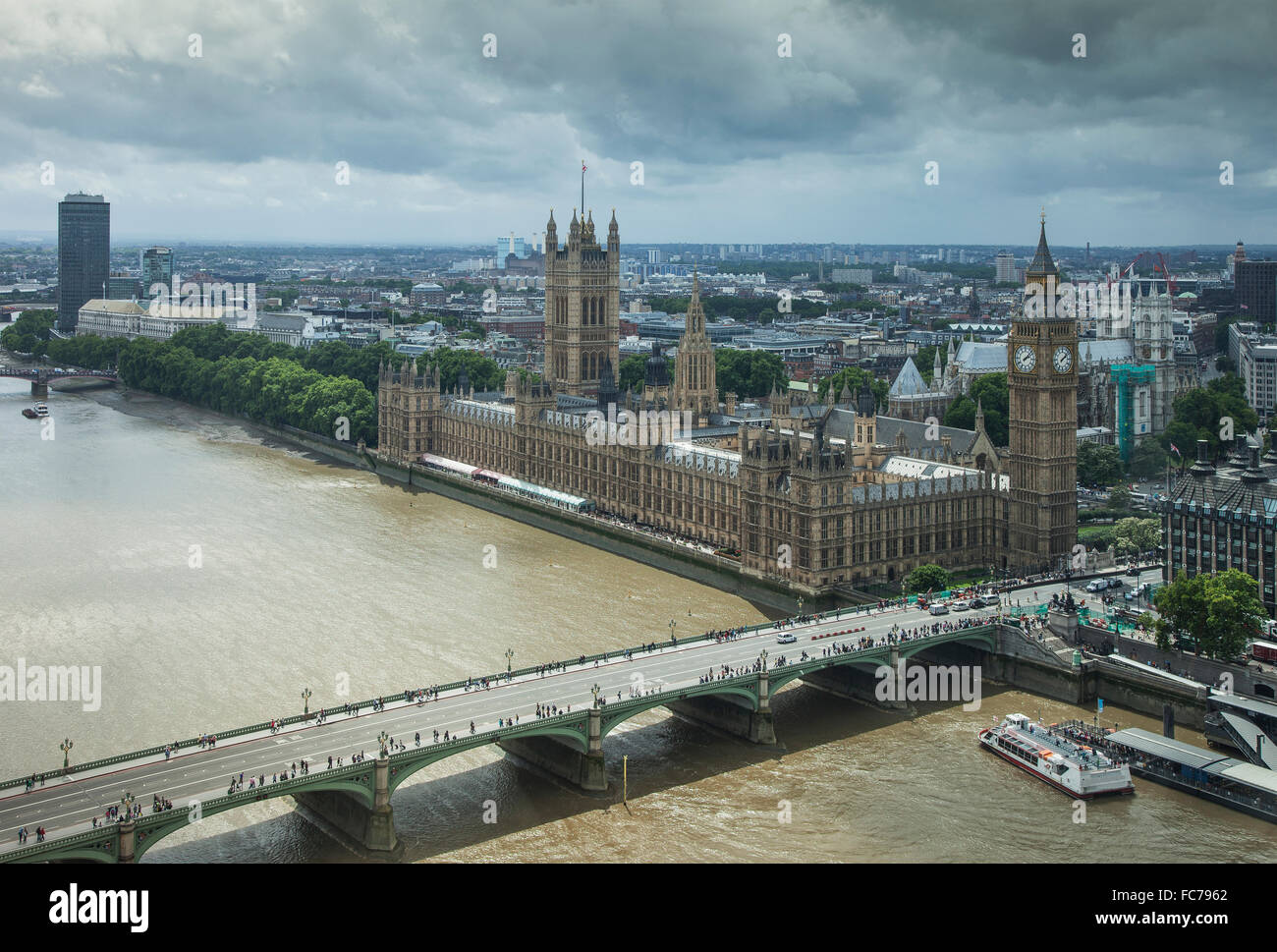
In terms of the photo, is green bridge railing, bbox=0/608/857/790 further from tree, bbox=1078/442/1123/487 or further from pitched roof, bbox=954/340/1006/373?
pitched roof, bbox=954/340/1006/373

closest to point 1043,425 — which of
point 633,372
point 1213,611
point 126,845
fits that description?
point 1213,611

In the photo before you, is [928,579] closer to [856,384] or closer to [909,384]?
[909,384]

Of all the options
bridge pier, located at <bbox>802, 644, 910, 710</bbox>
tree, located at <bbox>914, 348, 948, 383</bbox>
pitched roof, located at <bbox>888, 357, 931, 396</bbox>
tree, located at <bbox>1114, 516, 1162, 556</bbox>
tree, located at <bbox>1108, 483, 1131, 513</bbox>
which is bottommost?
bridge pier, located at <bbox>802, 644, 910, 710</bbox>

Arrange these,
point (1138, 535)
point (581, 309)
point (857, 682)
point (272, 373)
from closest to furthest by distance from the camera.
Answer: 1. point (857, 682)
2. point (1138, 535)
3. point (581, 309)
4. point (272, 373)

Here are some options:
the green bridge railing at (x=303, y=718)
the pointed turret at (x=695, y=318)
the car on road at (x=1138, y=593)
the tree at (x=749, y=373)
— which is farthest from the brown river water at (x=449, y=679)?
the tree at (x=749, y=373)

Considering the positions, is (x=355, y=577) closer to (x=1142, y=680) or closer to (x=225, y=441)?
(x=1142, y=680)

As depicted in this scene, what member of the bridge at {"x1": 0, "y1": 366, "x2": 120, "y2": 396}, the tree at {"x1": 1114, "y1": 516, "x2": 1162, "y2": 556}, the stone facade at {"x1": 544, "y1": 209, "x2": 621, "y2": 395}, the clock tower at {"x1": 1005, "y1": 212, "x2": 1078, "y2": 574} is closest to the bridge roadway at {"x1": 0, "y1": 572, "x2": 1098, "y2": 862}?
the clock tower at {"x1": 1005, "y1": 212, "x2": 1078, "y2": 574}
